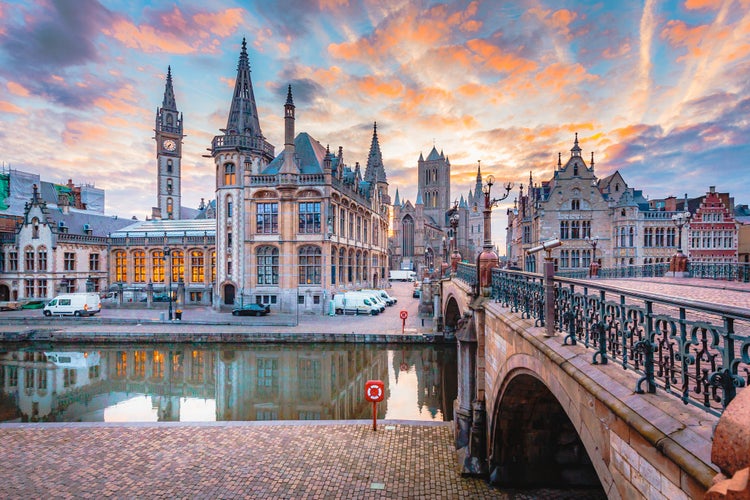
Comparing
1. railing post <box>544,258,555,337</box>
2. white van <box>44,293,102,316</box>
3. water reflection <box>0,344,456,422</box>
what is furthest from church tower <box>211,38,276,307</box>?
railing post <box>544,258,555,337</box>

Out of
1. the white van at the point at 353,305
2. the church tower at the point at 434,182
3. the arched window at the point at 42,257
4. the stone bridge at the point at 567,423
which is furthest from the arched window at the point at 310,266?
the church tower at the point at 434,182

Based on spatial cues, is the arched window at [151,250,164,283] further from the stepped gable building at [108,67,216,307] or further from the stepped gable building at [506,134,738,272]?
the stepped gable building at [506,134,738,272]

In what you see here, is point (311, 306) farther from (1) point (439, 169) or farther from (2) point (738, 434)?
(1) point (439, 169)

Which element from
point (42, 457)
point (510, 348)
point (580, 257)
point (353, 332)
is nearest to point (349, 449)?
point (510, 348)

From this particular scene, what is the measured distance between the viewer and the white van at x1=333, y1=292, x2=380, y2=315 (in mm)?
32562

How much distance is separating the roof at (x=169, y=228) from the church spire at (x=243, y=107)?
46.3 feet

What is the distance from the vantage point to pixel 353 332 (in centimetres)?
2477

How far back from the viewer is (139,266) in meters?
44.5

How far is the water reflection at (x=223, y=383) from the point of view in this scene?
1519 centimetres

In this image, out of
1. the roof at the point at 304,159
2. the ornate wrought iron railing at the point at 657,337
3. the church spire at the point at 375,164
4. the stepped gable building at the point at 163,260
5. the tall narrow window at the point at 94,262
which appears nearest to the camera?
the ornate wrought iron railing at the point at 657,337

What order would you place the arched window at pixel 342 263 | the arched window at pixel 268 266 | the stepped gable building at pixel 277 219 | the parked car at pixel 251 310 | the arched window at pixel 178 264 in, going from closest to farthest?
the parked car at pixel 251 310 → the stepped gable building at pixel 277 219 → the arched window at pixel 268 266 → the arched window at pixel 342 263 → the arched window at pixel 178 264

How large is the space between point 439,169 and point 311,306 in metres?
83.0

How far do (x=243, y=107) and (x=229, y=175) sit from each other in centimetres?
730

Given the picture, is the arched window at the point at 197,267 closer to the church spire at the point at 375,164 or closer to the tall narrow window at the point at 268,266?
the tall narrow window at the point at 268,266
